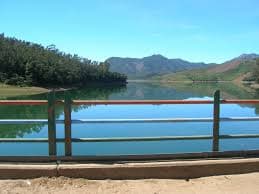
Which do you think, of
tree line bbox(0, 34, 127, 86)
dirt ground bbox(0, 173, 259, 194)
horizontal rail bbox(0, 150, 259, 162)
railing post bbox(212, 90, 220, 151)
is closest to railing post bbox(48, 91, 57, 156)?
horizontal rail bbox(0, 150, 259, 162)

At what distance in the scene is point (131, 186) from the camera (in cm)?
706

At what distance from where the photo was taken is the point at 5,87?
92000 mm

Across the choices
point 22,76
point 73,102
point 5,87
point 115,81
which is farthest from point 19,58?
point 73,102

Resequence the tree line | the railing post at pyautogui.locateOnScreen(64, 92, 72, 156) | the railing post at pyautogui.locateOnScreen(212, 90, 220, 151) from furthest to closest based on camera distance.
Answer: the tree line
the railing post at pyautogui.locateOnScreen(212, 90, 220, 151)
the railing post at pyautogui.locateOnScreen(64, 92, 72, 156)

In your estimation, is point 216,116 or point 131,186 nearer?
point 131,186

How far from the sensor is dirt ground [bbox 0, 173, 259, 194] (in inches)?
Result: 269

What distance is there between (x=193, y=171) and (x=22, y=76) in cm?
9947

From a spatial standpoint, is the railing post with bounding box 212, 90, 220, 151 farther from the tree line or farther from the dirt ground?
the tree line

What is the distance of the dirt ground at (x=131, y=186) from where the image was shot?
6.82m

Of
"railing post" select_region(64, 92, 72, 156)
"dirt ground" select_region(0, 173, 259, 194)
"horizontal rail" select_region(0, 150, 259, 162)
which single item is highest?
"railing post" select_region(64, 92, 72, 156)

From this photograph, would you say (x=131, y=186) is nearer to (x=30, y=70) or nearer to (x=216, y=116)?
(x=216, y=116)

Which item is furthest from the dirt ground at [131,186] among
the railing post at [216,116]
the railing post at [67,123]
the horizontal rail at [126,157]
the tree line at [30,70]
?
the tree line at [30,70]

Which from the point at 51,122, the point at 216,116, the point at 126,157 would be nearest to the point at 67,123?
the point at 51,122

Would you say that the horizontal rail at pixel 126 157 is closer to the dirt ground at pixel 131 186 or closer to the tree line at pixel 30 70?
the dirt ground at pixel 131 186
